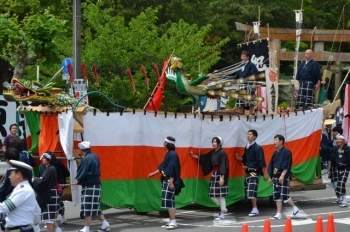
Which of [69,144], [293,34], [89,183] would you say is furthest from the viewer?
[293,34]

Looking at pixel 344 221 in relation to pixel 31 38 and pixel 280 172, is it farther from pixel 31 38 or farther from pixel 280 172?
pixel 31 38

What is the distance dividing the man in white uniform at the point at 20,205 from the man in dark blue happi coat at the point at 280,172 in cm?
713

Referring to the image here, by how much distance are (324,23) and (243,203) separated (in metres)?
23.1

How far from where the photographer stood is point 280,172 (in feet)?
51.0

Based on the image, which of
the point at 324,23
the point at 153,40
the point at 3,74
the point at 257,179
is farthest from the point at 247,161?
the point at 324,23

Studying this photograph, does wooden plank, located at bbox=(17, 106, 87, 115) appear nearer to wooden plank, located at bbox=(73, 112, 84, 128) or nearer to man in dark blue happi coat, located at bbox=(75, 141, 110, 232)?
wooden plank, located at bbox=(73, 112, 84, 128)

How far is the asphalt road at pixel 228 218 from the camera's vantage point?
571 inches

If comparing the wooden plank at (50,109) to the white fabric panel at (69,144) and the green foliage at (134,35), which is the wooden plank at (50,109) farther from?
the green foliage at (134,35)

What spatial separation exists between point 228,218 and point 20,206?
24.1ft

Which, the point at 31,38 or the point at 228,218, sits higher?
the point at 31,38

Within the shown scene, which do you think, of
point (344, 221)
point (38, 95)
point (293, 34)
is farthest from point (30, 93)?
point (293, 34)

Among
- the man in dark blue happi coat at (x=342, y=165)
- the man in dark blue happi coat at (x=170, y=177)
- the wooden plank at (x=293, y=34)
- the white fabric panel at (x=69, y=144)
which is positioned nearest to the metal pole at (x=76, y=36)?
the white fabric panel at (x=69, y=144)

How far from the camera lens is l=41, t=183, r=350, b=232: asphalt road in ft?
47.6

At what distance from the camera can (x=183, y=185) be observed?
15.0 meters
